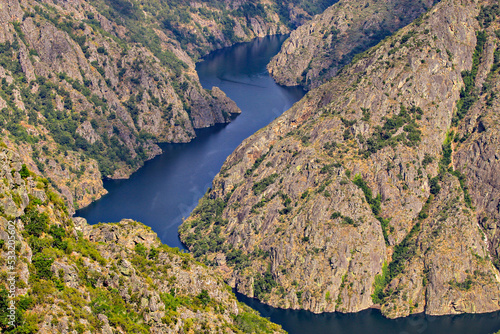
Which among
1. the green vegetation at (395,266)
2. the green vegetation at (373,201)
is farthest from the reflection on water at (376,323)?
the green vegetation at (373,201)

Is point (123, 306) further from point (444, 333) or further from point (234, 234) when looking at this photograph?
point (234, 234)

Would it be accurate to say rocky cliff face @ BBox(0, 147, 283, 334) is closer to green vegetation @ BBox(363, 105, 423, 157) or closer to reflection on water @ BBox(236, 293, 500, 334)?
reflection on water @ BBox(236, 293, 500, 334)

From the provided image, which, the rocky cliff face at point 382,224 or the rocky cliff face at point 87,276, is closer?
the rocky cliff face at point 87,276

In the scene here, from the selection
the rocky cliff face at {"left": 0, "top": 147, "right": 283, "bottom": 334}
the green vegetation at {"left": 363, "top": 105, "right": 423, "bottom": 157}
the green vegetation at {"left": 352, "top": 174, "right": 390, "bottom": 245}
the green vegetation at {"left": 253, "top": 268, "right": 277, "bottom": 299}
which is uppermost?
the rocky cliff face at {"left": 0, "top": 147, "right": 283, "bottom": 334}

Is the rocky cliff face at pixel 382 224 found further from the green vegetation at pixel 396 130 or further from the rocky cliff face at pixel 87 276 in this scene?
the rocky cliff face at pixel 87 276

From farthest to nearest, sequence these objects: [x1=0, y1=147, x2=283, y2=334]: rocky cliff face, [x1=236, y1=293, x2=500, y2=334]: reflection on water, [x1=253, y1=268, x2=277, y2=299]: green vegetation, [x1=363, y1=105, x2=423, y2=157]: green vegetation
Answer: [x1=363, y1=105, x2=423, y2=157]: green vegetation → [x1=253, y1=268, x2=277, y2=299]: green vegetation → [x1=236, y1=293, x2=500, y2=334]: reflection on water → [x1=0, y1=147, x2=283, y2=334]: rocky cliff face

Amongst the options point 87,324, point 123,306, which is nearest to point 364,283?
point 123,306

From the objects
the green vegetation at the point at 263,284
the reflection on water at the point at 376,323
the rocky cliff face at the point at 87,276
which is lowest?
the reflection on water at the point at 376,323

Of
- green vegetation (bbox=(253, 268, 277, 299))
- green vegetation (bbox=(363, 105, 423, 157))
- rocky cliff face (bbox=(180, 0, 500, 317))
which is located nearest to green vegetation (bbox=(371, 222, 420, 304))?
rocky cliff face (bbox=(180, 0, 500, 317))

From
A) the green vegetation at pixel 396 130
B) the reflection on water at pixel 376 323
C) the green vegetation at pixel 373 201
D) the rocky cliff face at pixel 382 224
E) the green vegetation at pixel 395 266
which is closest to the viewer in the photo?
the reflection on water at pixel 376 323
